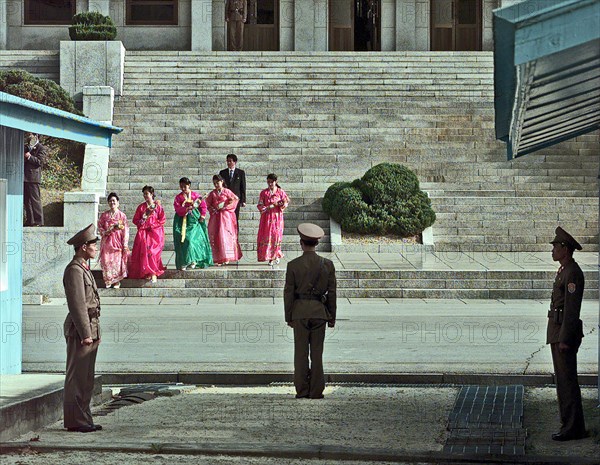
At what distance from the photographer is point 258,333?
1642cm

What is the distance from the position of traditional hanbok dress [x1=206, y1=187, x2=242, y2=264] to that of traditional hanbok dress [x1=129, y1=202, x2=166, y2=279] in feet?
3.72

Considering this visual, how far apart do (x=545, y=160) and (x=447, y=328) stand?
12.2 metres

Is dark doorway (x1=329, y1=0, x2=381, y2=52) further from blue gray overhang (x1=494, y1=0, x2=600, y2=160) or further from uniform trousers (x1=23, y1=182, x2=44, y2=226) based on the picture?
blue gray overhang (x1=494, y1=0, x2=600, y2=160)

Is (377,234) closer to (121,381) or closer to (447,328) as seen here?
(447,328)

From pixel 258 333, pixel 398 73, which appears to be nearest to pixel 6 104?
pixel 258 333

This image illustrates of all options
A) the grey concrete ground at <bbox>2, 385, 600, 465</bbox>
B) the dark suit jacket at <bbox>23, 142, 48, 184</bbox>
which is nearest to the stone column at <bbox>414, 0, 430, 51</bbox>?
the dark suit jacket at <bbox>23, 142, 48, 184</bbox>

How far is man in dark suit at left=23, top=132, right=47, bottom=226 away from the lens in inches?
894

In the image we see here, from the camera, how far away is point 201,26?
38938 millimetres

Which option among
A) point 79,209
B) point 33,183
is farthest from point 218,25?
point 79,209

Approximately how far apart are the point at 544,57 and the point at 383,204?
1800 cm

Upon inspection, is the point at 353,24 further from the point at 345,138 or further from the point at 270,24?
the point at 345,138

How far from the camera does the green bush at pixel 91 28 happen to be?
107ft

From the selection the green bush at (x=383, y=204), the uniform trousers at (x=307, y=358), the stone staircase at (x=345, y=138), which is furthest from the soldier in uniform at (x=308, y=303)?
the green bush at (x=383, y=204)

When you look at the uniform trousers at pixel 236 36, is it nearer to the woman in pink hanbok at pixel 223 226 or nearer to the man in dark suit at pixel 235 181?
the man in dark suit at pixel 235 181
